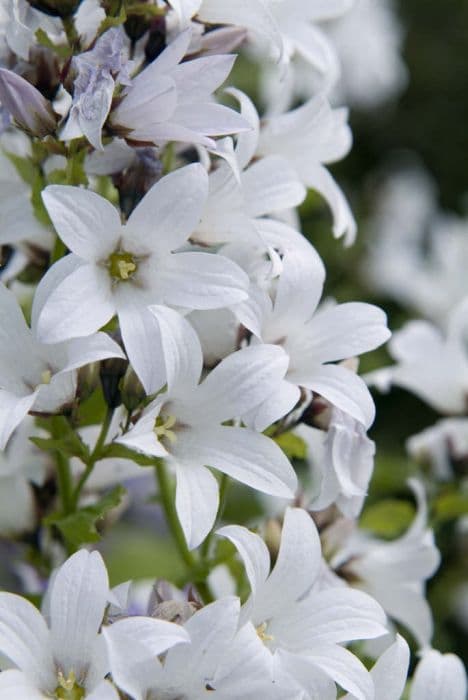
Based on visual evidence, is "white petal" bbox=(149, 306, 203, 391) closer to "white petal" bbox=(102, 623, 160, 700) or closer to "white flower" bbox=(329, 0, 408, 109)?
"white petal" bbox=(102, 623, 160, 700)

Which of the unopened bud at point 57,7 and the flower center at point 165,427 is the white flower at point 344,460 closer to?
the flower center at point 165,427

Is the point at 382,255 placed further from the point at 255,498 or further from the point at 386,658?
the point at 386,658

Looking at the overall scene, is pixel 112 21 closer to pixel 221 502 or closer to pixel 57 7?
pixel 57 7

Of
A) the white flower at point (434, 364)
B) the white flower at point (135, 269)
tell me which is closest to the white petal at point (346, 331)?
the white flower at point (135, 269)

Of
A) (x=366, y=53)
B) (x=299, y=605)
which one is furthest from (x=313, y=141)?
(x=366, y=53)

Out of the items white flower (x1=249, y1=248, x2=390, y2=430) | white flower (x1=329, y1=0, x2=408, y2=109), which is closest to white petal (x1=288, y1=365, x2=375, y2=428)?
white flower (x1=249, y1=248, x2=390, y2=430)

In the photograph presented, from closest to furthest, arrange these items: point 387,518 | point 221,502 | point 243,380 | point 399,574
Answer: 1. point 243,380
2. point 221,502
3. point 399,574
4. point 387,518
